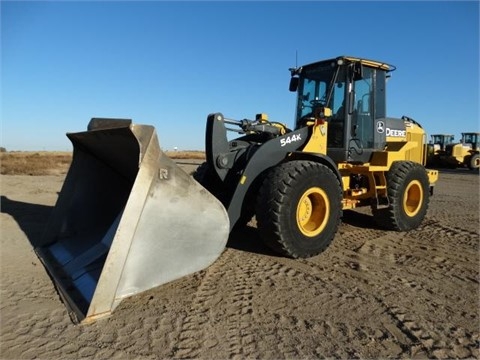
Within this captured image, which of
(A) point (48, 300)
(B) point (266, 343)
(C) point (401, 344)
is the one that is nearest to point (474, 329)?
(C) point (401, 344)

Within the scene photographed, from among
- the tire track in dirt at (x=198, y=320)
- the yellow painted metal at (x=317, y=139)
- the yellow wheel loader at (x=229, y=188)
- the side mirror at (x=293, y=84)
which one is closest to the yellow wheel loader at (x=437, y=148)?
the yellow wheel loader at (x=229, y=188)

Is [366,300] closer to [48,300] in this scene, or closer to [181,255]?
[181,255]

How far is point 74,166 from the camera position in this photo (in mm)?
5035

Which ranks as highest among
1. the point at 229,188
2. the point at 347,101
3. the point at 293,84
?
the point at 293,84

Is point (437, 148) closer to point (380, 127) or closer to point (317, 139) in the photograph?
point (380, 127)

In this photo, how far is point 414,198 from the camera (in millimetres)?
6836

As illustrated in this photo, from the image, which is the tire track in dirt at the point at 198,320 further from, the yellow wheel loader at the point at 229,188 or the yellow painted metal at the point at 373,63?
the yellow painted metal at the point at 373,63

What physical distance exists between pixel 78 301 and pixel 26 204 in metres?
5.81

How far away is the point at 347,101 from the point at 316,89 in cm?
62

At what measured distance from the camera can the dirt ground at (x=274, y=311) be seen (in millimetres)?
2812

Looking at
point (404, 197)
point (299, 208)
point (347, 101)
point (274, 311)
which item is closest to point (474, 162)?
point (404, 197)

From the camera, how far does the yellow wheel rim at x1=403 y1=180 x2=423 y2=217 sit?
6.70 meters

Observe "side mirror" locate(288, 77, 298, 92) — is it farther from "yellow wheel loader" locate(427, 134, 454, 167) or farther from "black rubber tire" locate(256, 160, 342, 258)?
"yellow wheel loader" locate(427, 134, 454, 167)

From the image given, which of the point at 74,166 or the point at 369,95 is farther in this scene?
the point at 369,95
